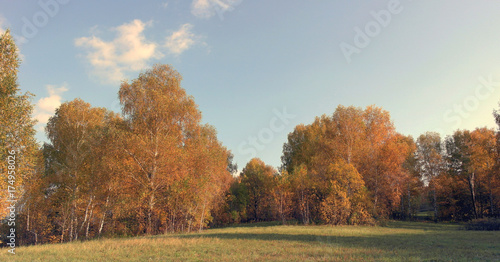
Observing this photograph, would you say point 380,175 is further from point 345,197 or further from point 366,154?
point 345,197

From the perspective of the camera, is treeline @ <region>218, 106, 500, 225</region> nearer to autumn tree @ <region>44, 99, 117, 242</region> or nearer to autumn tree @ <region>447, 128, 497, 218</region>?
autumn tree @ <region>447, 128, 497, 218</region>

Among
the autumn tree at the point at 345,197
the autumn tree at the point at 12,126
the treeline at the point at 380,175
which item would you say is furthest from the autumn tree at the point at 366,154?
the autumn tree at the point at 12,126

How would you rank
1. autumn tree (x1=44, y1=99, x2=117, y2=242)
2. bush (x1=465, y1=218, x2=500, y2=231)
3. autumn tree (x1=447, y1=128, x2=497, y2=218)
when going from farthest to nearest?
autumn tree (x1=447, y1=128, x2=497, y2=218) < autumn tree (x1=44, y1=99, x2=117, y2=242) < bush (x1=465, y1=218, x2=500, y2=231)

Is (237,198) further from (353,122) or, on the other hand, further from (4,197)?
(4,197)

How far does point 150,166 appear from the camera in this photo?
28234 millimetres

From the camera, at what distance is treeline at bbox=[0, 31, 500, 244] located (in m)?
26.8

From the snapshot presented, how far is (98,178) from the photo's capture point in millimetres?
31094

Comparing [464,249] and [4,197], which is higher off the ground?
[4,197]

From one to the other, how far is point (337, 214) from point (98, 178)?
33.6 metres

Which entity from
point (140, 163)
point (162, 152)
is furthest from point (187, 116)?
point (140, 163)

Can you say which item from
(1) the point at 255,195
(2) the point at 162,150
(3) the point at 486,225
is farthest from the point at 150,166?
(1) the point at 255,195

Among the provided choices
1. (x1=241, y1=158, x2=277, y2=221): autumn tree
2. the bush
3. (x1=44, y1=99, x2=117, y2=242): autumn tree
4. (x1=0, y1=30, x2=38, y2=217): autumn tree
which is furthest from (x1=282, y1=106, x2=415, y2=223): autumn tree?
(x1=0, y1=30, x2=38, y2=217): autumn tree

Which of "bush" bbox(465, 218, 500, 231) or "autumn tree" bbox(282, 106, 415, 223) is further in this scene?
"autumn tree" bbox(282, 106, 415, 223)

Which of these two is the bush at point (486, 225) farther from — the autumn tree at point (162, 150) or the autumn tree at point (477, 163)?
the autumn tree at point (162, 150)
